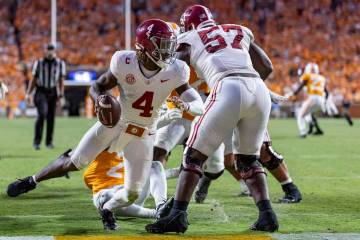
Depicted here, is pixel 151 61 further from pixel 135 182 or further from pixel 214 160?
pixel 214 160

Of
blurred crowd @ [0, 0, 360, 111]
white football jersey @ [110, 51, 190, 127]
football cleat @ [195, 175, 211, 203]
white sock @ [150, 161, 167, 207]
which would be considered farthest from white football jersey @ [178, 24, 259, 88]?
blurred crowd @ [0, 0, 360, 111]


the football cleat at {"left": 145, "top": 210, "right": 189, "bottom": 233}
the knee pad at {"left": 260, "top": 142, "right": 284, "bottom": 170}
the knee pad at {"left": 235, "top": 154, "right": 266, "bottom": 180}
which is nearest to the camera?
the football cleat at {"left": 145, "top": 210, "right": 189, "bottom": 233}

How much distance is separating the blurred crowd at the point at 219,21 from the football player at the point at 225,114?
21.4 meters

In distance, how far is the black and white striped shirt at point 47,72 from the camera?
39.9 ft

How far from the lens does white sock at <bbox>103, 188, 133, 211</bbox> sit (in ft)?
17.1

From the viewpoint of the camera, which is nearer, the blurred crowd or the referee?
the referee

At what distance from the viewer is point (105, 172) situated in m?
5.86

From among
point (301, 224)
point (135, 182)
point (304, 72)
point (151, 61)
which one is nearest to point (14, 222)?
point (135, 182)

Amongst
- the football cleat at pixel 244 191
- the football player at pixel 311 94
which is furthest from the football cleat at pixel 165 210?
the football player at pixel 311 94

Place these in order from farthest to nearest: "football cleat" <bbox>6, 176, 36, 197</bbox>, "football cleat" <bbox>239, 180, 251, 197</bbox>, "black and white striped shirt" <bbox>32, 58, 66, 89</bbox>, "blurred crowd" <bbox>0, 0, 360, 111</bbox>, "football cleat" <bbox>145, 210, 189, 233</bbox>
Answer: "blurred crowd" <bbox>0, 0, 360, 111</bbox>
"black and white striped shirt" <bbox>32, 58, 66, 89</bbox>
"football cleat" <bbox>239, 180, 251, 197</bbox>
"football cleat" <bbox>6, 176, 36, 197</bbox>
"football cleat" <bbox>145, 210, 189, 233</bbox>

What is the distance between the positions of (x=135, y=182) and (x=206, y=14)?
1.34m

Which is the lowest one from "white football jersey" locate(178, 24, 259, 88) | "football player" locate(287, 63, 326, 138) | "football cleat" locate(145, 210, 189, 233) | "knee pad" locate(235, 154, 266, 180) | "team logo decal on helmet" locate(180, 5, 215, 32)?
"football player" locate(287, 63, 326, 138)

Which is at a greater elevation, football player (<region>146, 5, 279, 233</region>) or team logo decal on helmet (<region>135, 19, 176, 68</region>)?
team logo decal on helmet (<region>135, 19, 176, 68</region>)

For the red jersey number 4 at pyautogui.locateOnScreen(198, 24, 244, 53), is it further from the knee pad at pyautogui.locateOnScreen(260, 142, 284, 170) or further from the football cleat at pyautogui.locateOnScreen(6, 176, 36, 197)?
the football cleat at pyautogui.locateOnScreen(6, 176, 36, 197)
